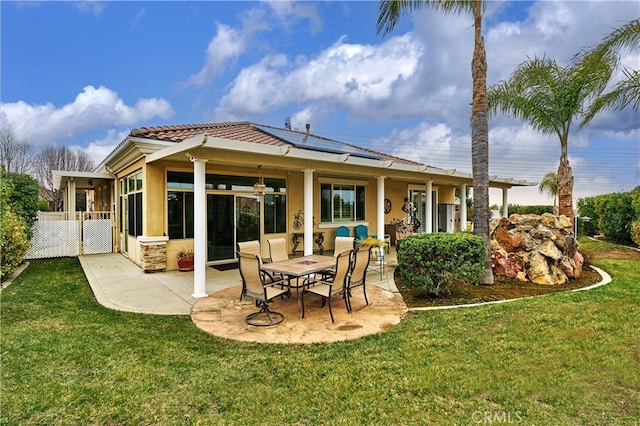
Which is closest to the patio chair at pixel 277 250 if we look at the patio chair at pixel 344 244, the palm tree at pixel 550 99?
the patio chair at pixel 344 244

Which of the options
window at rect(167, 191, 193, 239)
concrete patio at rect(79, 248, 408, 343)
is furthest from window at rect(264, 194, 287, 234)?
concrete patio at rect(79, 248, 408, 343)

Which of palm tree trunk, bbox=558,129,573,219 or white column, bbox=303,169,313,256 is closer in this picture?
white column, bbox=303,169,313,256

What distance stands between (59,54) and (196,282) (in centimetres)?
1267

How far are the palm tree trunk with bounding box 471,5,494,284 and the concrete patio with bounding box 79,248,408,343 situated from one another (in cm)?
242

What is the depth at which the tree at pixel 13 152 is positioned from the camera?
24484 millimetres

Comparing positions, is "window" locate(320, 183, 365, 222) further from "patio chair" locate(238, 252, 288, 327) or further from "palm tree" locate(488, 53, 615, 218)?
"patio chair" locate(238, 252, 288, 327)

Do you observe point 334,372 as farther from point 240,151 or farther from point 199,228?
point 240,151

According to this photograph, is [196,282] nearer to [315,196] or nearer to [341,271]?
[341,271]

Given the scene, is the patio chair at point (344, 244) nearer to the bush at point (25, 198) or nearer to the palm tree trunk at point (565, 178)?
the palm tree trunk at point (565, 178)

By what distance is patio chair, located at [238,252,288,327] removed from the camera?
509 centimetres

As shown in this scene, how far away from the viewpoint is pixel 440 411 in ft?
9.28
